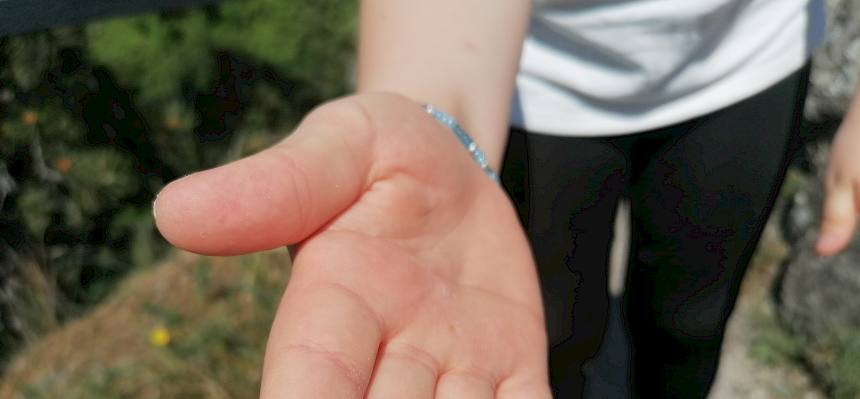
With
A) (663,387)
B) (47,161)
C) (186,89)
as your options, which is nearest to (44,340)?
(47,161)

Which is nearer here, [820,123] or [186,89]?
[820,123]

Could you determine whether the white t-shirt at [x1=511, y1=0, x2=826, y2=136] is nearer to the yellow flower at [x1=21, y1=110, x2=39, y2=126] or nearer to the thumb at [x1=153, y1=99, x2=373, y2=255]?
the thumb at [x1=153, y1=99, x2=373, y2=255]

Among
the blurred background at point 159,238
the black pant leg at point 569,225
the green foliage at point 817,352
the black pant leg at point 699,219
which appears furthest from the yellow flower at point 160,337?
the green foliage at point 817,352

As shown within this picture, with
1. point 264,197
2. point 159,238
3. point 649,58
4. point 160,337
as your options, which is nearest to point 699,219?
point 649,58

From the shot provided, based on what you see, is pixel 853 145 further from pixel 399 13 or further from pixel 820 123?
pixel 820 123

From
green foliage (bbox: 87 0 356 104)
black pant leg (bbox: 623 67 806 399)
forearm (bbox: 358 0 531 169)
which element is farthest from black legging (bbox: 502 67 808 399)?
green foliage (bbox: 87 0 356 104)
